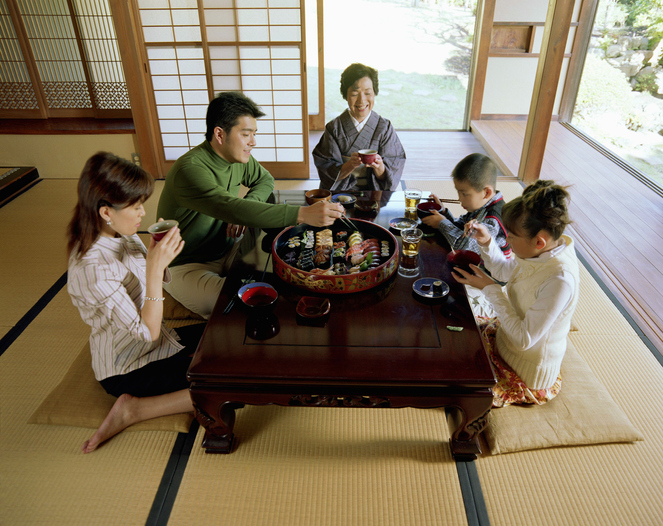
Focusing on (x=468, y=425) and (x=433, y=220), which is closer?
(x=468, y=425)

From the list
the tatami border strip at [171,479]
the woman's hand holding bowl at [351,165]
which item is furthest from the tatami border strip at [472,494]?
the woman's hand holding bowl at [351,165]

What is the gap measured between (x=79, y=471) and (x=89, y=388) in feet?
1.39

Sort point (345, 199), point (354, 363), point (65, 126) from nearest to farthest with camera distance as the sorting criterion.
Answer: point (354, 363)
point (345, 199)
point (65, 126)

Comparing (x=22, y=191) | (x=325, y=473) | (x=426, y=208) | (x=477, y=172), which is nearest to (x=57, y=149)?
(x=22, y=191)

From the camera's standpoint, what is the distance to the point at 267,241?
2.43 metres

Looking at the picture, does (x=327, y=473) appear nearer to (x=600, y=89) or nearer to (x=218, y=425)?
(x=218, y=425)

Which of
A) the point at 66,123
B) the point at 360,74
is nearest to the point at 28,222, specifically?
the point at 66,123

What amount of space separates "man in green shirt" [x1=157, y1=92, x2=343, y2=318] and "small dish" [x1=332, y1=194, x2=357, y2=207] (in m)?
0.53

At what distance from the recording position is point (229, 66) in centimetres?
479

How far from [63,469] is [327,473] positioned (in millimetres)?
1111

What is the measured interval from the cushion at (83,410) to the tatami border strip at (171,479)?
4 centimetres

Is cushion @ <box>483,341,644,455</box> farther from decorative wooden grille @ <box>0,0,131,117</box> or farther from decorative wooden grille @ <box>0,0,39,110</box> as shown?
decorative wooden grille @ <box>0,0,39,110</box>

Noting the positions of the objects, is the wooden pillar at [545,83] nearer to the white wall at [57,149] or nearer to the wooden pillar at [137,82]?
the wooden pillar at [137,82]

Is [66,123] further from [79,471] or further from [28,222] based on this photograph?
[79,471]
